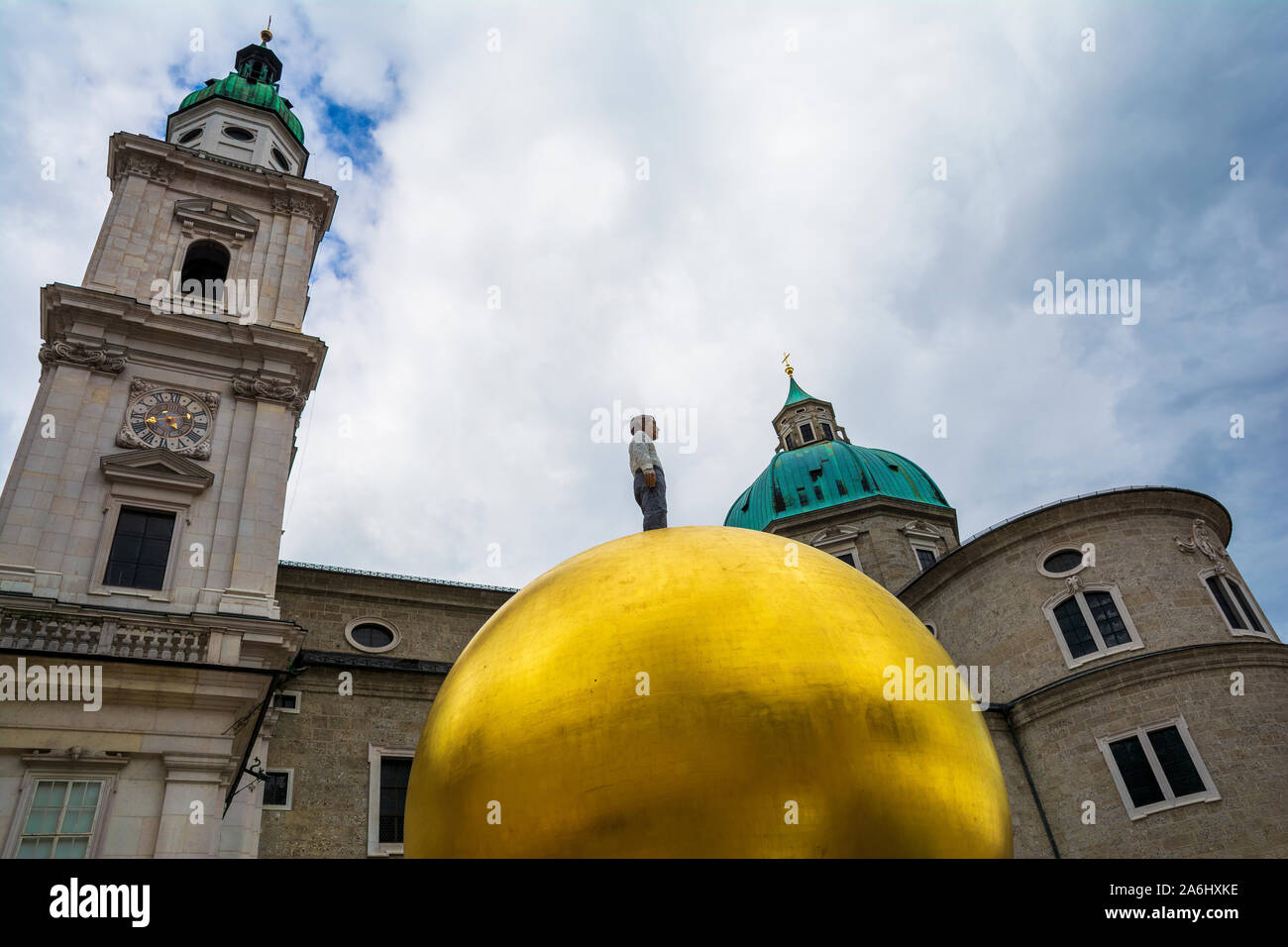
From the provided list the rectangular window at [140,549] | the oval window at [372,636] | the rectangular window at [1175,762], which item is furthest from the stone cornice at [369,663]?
the rectangular window at [1175,762]

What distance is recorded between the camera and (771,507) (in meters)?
43.2

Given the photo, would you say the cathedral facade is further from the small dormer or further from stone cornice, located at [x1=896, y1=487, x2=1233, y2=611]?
the small dormer

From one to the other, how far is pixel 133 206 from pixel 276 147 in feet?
26.6

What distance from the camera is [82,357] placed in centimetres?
2064

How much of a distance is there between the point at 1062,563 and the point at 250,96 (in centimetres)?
3477

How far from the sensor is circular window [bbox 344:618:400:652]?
25.5m

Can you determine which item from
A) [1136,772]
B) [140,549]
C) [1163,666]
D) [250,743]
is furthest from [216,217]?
[1136,772]

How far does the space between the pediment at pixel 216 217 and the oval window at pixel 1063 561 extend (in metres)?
28.5

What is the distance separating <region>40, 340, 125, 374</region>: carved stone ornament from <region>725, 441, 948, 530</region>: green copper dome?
2732 cm

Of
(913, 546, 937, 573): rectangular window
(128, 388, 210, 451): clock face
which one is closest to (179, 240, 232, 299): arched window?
(128, 388, 210, 451): clock face

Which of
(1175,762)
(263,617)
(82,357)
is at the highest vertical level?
(82,357)

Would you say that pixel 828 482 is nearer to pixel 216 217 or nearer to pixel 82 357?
pixel 216 217
